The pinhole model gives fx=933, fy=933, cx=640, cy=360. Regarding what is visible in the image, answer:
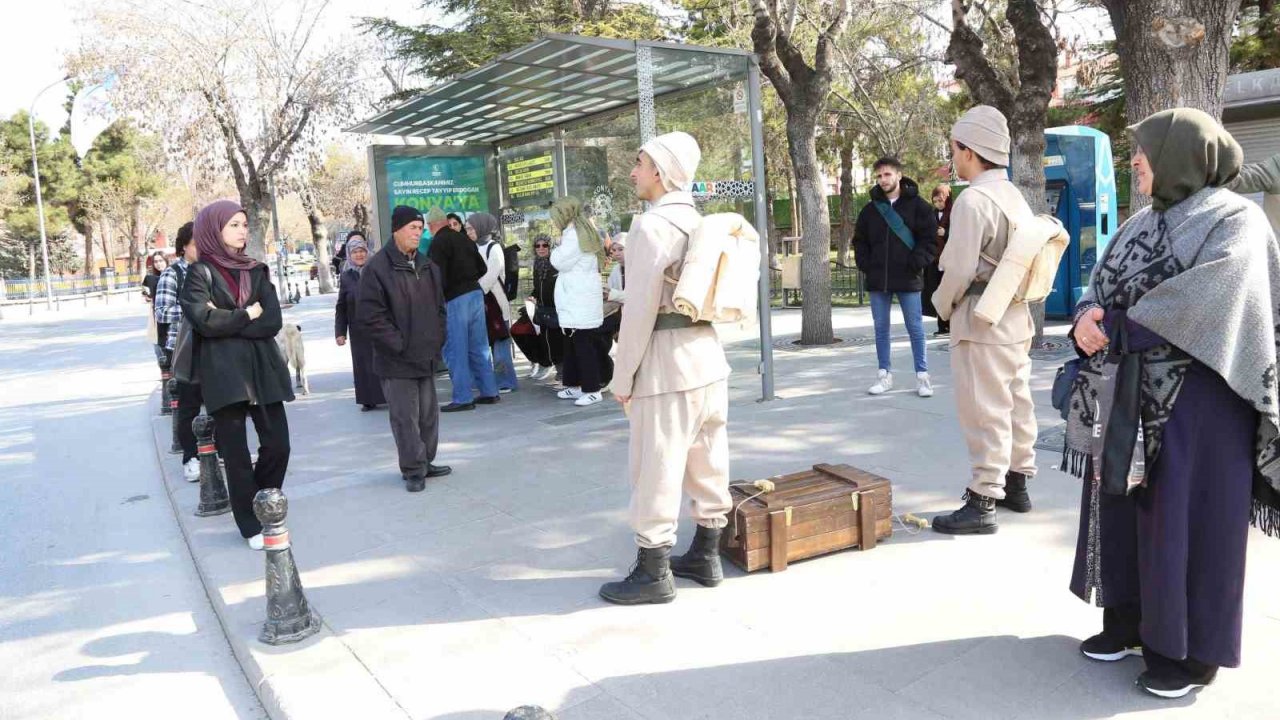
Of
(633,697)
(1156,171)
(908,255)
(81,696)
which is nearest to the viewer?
(1156,171)

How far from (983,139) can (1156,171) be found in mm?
1788

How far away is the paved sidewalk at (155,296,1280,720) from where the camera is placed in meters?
3.30

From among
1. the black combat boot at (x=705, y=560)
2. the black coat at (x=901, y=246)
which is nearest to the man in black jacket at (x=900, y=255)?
the black coat at (x=901, y=246)

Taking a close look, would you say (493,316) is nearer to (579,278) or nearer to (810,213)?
(579,278)

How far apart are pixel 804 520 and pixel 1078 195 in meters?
10.3

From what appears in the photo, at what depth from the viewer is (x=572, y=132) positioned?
11562mm

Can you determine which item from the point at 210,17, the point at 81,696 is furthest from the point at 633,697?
the point at 210,17

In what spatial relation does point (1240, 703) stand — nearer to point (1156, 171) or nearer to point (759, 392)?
point (1156, 171)

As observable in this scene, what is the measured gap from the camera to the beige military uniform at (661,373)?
396 centimetres

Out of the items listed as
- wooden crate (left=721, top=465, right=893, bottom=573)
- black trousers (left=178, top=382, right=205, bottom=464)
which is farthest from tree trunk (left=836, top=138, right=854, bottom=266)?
wooden crate (left=721, top=465, right=893, bottom=573)

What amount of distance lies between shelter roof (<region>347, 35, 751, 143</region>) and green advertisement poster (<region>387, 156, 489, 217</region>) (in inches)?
15.8

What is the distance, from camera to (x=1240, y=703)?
10.0 feet

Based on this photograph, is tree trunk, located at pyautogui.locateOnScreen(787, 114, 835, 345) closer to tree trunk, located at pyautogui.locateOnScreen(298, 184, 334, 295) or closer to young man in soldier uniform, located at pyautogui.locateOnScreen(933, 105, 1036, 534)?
young man in soldier uniform, located at pyautogui.locateOnScreen(933, 105, 1036, 534)

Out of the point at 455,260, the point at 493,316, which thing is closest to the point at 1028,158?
the point at 493,316
